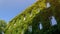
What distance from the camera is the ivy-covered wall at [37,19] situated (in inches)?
286

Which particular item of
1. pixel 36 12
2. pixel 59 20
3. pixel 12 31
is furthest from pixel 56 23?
pixel 12 31

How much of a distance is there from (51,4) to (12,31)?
2770 millimetres

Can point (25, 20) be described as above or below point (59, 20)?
above

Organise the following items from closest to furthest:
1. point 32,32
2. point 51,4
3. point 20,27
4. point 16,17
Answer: point 51,4
point 32,32
point 20,27
point 16,17

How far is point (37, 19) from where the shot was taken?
798 centimetres

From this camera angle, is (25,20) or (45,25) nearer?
(45,25)

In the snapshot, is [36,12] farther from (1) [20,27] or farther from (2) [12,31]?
(2) [12,31]

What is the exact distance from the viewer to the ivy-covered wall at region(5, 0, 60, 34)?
7273mm

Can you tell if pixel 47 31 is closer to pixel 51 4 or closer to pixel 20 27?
pixel 51 4

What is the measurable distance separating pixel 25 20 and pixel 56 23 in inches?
76.4

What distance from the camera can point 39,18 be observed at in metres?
7.90

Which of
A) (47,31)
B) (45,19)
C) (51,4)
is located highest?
(51,4)

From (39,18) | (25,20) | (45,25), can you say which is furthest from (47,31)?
(25,20)

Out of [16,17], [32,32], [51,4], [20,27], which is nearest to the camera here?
[51,4]
